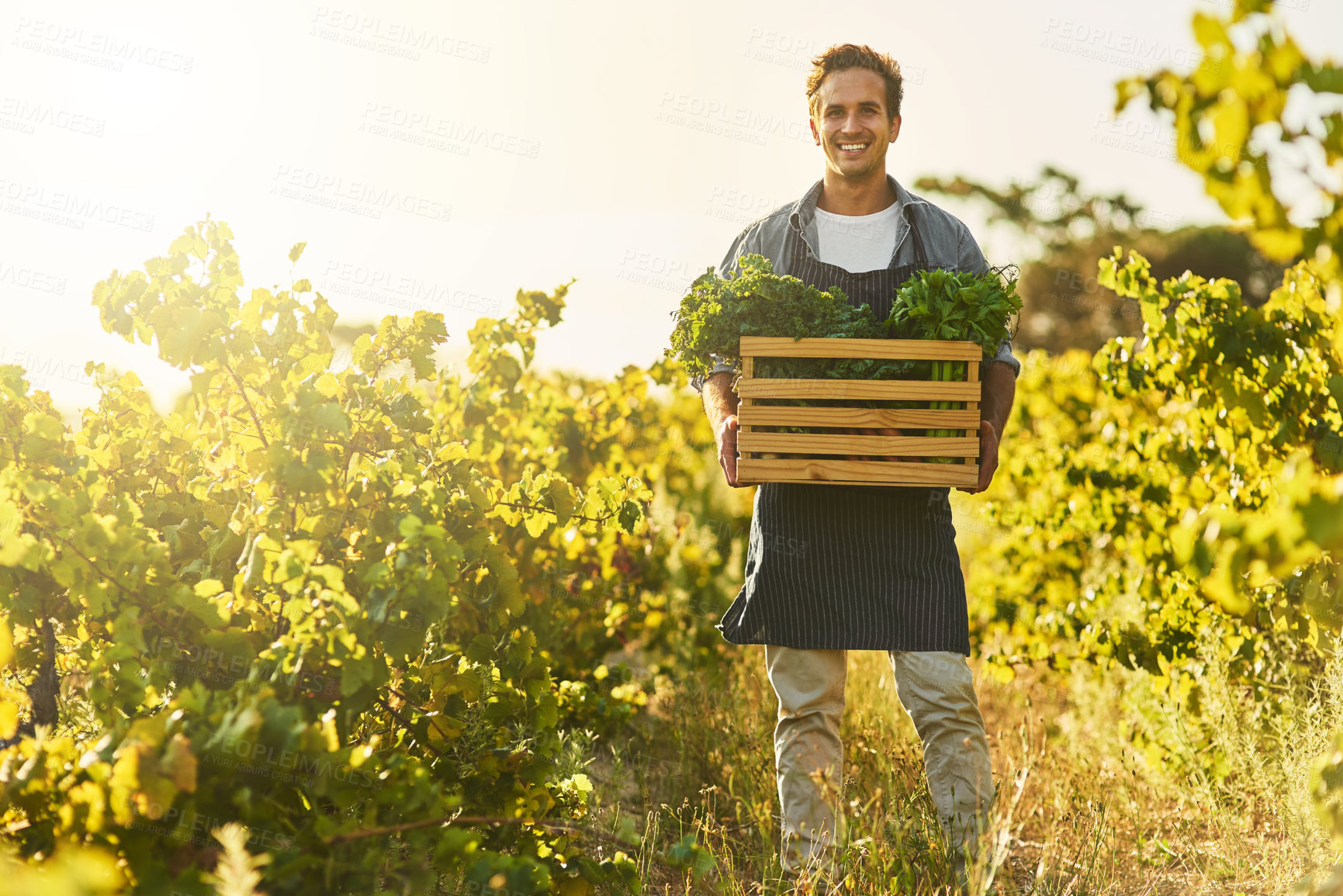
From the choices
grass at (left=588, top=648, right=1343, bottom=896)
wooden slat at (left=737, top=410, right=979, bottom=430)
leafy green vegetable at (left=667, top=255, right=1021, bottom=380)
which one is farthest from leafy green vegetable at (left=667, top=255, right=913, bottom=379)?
grass at (left=588, top=648, right=1343, bottom=896)

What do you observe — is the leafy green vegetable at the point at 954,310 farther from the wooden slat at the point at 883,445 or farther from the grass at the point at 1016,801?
the grass at the point at 1016,801

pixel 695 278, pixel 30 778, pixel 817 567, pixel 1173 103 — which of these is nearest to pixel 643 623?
pixel 817 567

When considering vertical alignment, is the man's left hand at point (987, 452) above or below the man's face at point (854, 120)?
below

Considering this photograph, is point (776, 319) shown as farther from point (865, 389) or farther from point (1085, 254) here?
point (1085, 254)

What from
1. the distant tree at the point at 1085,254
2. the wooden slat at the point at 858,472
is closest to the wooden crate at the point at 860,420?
the wooden slat at the point at 858,472

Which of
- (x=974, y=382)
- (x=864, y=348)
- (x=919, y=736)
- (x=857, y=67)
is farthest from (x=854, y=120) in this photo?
(x=919, y=736)

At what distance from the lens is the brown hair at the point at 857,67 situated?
2.53 meters

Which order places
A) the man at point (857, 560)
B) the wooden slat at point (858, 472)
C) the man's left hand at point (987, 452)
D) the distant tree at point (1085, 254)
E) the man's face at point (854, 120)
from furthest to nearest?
the distant tree at point (1085, 254) < the man's face at point (854, 120) < the man at point (857, 560) < the man's left hand at point (987, 452) < the wooden slat at point (858, 472)

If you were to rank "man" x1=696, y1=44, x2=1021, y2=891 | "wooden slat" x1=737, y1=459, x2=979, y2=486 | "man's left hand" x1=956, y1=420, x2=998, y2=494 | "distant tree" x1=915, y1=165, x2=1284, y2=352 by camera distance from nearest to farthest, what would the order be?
1. "wooden slat" x1=737, y1=459, x2=979, y2=486
2. "man's left hand" x1=956, y1=420, x2=998, y2=494
3. "man" x1=696, y1=44, x2=1021, y2=891
4. "distant tree" x1=915, y1=165, x2=1284, y2=352

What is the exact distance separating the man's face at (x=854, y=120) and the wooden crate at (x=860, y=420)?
56 centimetres

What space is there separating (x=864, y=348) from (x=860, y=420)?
0.17 m

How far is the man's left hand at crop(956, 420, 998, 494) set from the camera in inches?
87.9

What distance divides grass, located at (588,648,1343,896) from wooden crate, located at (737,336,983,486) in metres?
0.69

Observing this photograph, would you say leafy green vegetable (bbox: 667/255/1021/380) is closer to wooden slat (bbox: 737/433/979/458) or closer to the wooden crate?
the wooden crate
